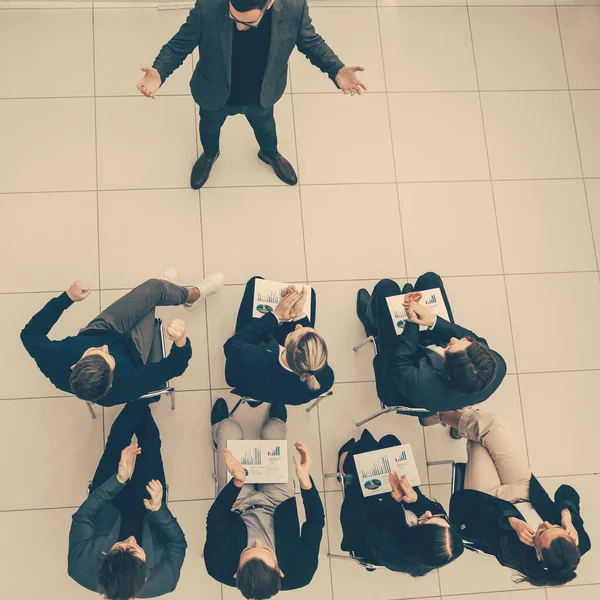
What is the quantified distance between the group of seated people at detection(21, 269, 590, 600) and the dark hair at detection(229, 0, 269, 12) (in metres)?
1.42

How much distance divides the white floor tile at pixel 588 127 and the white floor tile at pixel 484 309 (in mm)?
1147

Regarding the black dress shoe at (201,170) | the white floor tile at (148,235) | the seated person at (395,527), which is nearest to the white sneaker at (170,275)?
the white floor tile at (148,235)

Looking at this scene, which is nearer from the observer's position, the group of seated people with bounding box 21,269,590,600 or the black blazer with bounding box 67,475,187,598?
the group of seated people with bounding box 21,269,590,600

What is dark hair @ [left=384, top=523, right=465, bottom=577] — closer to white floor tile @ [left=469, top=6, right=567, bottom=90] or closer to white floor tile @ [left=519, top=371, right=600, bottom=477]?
white floor tile @ [left=519, top=371, right=600, bottom=477]

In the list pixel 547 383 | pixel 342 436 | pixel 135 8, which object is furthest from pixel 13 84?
pixel 547 383

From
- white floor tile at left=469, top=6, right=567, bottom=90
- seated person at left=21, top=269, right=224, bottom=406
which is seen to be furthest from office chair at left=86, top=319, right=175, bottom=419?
white floor tile at left=469, top=6, right=567, bottom=90

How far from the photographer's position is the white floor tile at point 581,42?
4.42 m

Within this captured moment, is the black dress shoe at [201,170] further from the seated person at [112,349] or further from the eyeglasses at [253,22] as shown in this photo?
the eyeglasses at [253,22]

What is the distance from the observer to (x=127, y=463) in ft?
9.95

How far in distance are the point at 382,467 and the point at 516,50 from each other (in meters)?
3.16

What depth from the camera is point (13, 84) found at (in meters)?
3.94

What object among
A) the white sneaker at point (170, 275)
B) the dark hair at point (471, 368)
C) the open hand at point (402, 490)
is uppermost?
the white sneaker at point (170, 275)

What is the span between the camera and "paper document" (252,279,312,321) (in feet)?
11.4

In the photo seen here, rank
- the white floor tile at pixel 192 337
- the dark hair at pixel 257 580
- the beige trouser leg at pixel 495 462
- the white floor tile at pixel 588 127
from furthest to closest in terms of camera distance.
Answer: the white floor tile at pixel 588 127 → the white floor tile at pixel 192 337 → the beige trouser leg at pixel 495 462 → the dark hair at pixel 257 580
